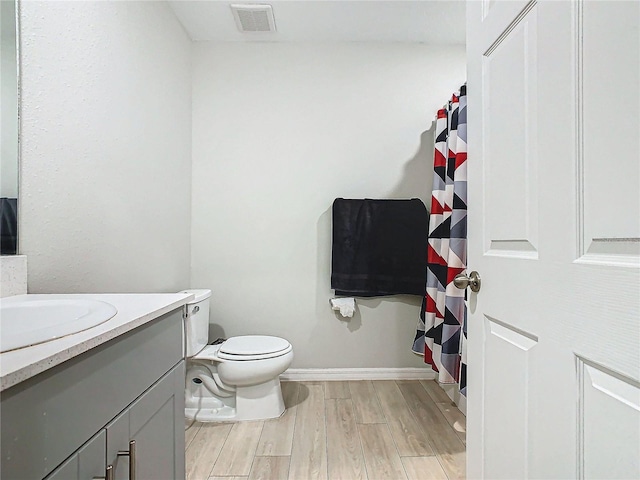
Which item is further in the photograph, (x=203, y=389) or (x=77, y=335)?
(x=203, y=389)

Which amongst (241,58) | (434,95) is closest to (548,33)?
(434,95)

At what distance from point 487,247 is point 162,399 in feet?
2.96

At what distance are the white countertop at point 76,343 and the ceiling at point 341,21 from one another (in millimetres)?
2003

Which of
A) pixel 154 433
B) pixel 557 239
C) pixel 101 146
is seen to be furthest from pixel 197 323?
pixel 557 239

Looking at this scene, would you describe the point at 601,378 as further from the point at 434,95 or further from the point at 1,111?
the point at 434,95

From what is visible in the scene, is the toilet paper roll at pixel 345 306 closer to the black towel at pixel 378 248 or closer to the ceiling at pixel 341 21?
the black towel at pixel 378 248

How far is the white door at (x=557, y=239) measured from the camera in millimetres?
602

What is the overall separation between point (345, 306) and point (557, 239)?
2064 millimetres

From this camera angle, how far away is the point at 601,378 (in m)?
0.64

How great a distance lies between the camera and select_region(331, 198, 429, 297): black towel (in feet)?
9.00

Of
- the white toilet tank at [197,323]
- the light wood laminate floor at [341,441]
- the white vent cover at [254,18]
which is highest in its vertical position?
the white vent cover at [254,18]

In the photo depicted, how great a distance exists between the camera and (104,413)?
0.76 metres

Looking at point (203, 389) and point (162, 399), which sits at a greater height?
point (162, 399)

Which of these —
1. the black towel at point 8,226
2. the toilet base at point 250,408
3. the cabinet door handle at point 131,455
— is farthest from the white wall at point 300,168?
the cabinet door handle at point 131,455
